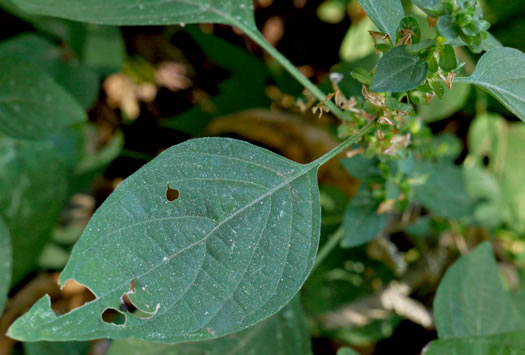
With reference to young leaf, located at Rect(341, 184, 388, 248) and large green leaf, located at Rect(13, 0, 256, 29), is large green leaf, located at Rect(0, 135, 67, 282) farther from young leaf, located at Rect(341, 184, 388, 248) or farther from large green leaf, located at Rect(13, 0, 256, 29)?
young leaf, located at Rect(341, 184, 388, 248)

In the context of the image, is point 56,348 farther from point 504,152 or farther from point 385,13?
point 504,152

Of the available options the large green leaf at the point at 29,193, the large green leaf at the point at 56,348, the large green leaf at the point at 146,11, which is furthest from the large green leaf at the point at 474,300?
the large green leaf at the point at 29,193

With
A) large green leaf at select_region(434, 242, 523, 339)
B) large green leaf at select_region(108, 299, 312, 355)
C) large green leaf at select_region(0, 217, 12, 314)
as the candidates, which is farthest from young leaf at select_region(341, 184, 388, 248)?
large green leaf at select_region(0, 217, 12, 314)

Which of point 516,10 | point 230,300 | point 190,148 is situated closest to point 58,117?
point 190,148

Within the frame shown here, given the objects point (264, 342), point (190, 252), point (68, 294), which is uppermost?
point (190, 252)

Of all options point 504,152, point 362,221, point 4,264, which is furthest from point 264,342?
point 504,152

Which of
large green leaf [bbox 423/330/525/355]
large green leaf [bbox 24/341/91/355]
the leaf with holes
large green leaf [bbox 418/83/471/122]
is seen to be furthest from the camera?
large green leaf [bbox 418/83/471/122]
